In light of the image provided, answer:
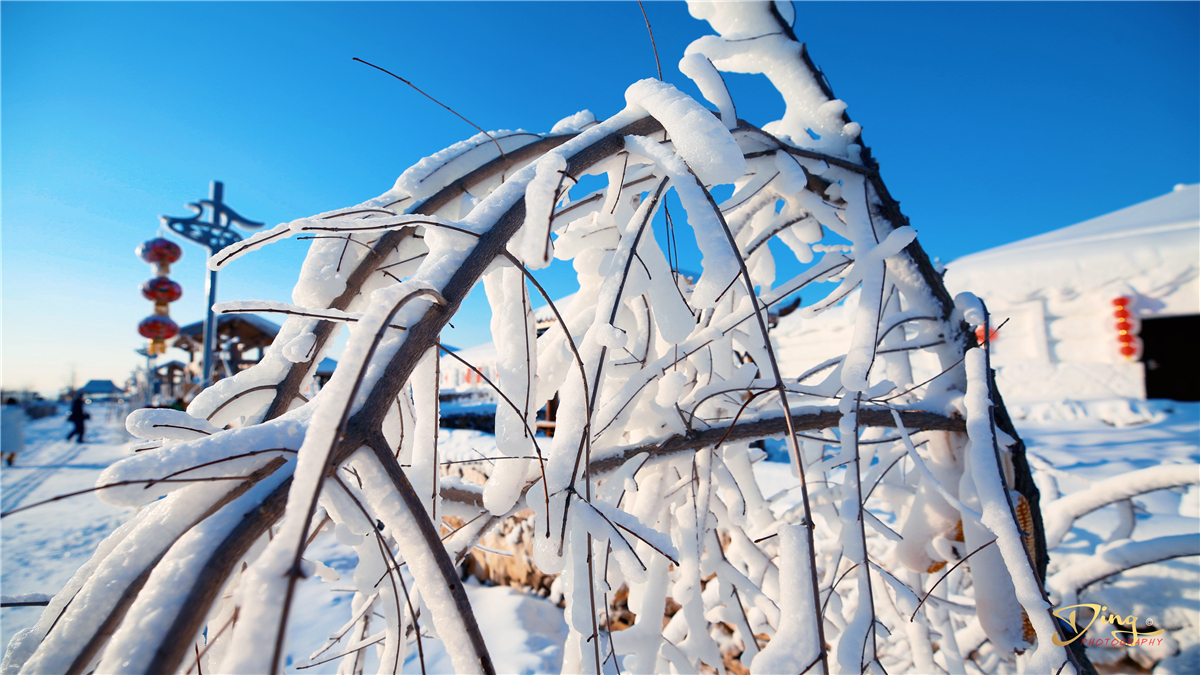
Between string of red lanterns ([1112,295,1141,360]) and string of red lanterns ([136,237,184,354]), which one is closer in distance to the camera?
string of red lanterns ([1112,295,1141,360])

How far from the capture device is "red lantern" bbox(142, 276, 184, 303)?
8586 mm

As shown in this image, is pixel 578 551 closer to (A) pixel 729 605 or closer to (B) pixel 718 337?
(B) pixel 718 337

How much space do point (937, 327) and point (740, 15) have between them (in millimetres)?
959

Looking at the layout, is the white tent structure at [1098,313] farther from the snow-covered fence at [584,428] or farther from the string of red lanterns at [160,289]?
the string of red lanterns at [160,289]

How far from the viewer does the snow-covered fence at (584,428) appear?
34 cm

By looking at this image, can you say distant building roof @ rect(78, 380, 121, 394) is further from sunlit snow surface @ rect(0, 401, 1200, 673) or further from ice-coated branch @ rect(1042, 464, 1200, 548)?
ice-coated branch @ rect(1042, 464, 1200, 548)

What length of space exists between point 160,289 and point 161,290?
2 cm

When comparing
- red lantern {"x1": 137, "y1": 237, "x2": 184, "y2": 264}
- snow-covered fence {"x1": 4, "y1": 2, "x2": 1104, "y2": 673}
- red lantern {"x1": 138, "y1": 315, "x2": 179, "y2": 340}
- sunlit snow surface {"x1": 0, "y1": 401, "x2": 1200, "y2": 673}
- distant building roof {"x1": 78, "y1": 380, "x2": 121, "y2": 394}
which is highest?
red lantern {"x1": 137, "y1": 237, "x2": 184, "y2": 264}

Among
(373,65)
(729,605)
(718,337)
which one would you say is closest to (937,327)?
(718,337)

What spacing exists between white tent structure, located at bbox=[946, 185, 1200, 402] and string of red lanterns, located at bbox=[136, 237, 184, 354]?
1284 cm

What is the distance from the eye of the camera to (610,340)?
1.83 feet

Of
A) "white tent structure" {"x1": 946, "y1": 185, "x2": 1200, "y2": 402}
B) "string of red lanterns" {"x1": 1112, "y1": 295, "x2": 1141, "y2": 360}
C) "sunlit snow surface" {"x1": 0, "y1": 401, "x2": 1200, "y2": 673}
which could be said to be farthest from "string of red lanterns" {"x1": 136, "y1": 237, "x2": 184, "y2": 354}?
"string of red lanterns" {"x1": 1112, "y1": 295, "x2": 1141, "y2": 360}

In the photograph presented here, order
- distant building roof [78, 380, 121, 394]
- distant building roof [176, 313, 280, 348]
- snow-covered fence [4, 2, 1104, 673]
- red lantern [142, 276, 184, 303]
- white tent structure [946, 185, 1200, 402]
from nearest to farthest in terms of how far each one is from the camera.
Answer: snow-covered fence [4, 2, 1104, 673], white tent structure [946, 185, 1200, 402], red lantern [142, 276, 184, 303], distant building roof [176, 313, 280, 348], distant building roof [78, 380, 121, 394]

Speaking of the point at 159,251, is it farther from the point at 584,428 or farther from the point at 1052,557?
the point at 1052,557
